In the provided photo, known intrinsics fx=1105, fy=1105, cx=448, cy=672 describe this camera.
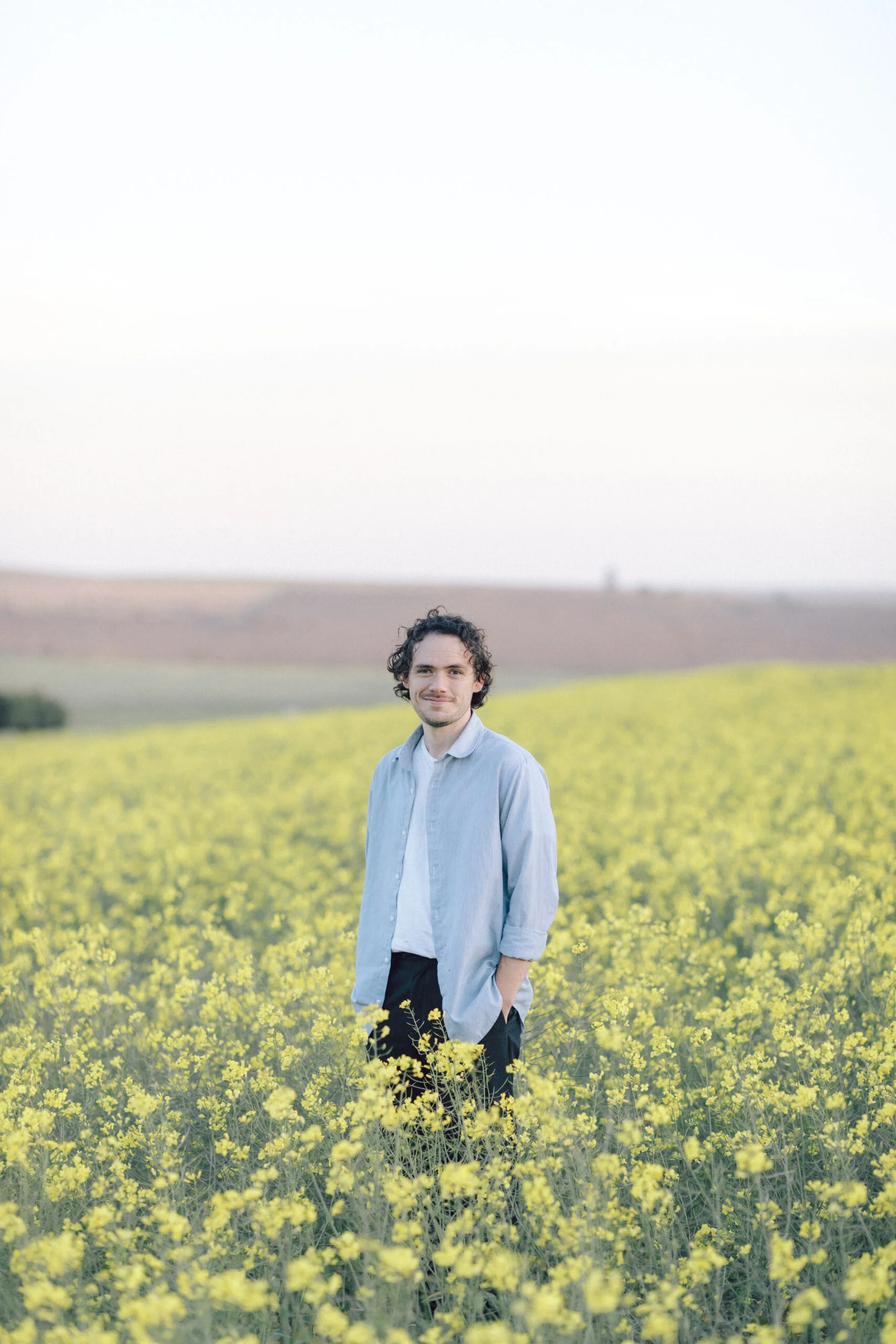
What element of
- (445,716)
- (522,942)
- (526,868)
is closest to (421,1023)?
(522,942)

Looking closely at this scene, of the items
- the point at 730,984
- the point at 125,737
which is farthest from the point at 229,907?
the point at 125,737

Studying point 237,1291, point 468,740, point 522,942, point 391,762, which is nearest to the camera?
point 237,1291

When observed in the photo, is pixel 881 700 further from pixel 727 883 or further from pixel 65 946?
pixel 65 946

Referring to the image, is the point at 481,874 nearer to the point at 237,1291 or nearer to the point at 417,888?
the point at 417,888

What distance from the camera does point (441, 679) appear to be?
360 centimetres

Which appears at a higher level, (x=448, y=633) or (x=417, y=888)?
(x=448, y=633)

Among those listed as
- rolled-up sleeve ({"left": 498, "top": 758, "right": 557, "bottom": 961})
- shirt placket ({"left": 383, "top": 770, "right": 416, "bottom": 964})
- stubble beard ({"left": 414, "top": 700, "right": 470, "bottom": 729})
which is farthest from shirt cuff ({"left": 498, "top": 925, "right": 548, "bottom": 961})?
stubble beard ({"left": 414, "top": 700, "right": 470, "bottom": 729})

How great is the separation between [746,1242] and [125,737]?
22.7 m

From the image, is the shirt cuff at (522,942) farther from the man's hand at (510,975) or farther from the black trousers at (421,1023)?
the black trousers at (421,1023)

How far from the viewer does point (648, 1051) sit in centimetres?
494

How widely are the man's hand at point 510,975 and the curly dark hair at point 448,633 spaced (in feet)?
2.86

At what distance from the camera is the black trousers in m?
3.67

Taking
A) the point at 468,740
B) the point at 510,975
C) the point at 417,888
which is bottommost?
the point at 510,975

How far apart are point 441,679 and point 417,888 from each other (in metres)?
0.71
